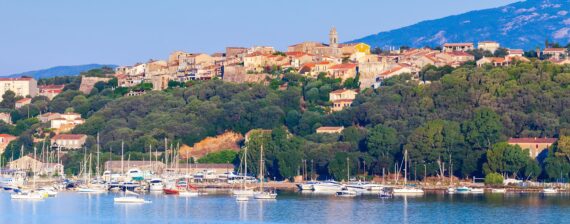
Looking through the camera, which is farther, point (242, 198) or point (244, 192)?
point (244, 192)

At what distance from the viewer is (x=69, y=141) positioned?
9138cm

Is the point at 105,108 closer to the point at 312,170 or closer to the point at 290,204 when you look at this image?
the point at 312,170

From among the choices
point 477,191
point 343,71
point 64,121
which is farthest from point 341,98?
point 477,191

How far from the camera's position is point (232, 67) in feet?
348

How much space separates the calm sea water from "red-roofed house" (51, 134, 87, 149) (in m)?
22.9

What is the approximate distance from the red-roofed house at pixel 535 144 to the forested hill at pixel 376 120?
61 centimetres

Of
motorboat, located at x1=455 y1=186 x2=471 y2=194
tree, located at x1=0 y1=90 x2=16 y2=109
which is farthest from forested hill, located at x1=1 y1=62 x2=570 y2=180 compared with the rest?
tree, located at x1=0 y1=90 x2=16 y2=109

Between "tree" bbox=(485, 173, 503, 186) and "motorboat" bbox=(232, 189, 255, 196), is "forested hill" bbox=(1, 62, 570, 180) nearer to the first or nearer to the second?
"tree" bbox=(485, 173, 503, 186)

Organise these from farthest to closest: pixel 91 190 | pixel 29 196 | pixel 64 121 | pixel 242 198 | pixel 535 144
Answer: pixel 64 121, pixel 535 144, pixel 91 190, pixel 29 196, pixel 242 198

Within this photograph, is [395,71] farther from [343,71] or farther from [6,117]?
[6,117]

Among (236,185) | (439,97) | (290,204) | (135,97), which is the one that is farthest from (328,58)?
(290,204)

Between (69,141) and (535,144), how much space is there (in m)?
32.6

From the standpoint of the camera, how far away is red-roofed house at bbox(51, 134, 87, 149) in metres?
90.6

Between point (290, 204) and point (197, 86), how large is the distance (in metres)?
38.8
